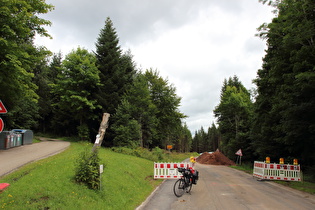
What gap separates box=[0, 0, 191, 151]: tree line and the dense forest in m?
0.08

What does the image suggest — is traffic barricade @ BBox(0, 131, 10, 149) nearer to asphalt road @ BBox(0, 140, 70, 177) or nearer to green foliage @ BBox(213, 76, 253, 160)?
asphalt road @ BBox(0, 140, 70, 177)

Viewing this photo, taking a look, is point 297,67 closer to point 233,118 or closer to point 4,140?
point 4,140

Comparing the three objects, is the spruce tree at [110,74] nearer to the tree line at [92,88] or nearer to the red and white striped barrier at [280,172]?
the tree line at [92,88]

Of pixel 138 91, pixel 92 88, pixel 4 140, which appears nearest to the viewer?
pixel 4 140

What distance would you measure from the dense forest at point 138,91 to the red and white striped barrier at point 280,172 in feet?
7.73

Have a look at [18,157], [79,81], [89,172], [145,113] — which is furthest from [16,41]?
[145,113]

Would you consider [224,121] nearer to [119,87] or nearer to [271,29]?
[119,87]

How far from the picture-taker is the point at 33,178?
26.6 ft

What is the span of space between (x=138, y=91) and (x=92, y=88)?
7.32 metres

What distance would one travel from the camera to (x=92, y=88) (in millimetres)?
32438

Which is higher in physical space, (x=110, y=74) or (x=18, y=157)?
(x=110, y=74)

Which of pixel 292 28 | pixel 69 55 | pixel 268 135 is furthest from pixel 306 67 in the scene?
pixel 69 55

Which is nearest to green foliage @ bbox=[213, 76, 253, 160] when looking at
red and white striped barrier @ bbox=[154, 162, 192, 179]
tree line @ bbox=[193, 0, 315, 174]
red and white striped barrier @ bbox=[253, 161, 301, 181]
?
tree line @ bbox=[193, 0, 315, 174]

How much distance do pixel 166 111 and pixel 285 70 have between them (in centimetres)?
2463
